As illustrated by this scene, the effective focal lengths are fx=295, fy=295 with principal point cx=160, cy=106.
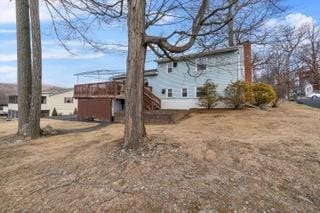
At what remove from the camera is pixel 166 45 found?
7.55m

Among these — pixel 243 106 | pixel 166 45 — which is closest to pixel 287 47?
pixel 243 106

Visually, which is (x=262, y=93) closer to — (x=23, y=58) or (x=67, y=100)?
(x=23, y=58)

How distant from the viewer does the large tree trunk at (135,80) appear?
22.2ft

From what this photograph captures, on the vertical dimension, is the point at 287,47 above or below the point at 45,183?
above

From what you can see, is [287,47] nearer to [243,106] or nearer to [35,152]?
[243,106]

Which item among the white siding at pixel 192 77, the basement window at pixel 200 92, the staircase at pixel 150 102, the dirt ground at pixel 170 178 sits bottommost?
the dirt ground at pixel 170 178

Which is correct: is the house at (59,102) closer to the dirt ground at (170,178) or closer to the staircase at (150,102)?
the staircase at (150,102)

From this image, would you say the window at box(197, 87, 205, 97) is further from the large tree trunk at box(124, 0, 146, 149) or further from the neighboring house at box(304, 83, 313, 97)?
the neighboring house at box(304, 83, 313, 97)

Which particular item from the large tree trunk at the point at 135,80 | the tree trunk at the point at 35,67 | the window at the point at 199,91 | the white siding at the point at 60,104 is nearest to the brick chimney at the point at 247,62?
the window at the point at 199,91

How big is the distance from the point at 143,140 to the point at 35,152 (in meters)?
3.43

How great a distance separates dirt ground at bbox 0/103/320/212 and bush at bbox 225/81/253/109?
10856 millimetres

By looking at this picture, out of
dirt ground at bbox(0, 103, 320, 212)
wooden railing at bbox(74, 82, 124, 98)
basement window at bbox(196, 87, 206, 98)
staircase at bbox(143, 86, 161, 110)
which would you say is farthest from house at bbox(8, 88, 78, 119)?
dirt ground at bbox(0, 103, 320, 212)

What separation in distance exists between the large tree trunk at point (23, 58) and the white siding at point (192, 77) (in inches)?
362

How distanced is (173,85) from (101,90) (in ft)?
22.6
